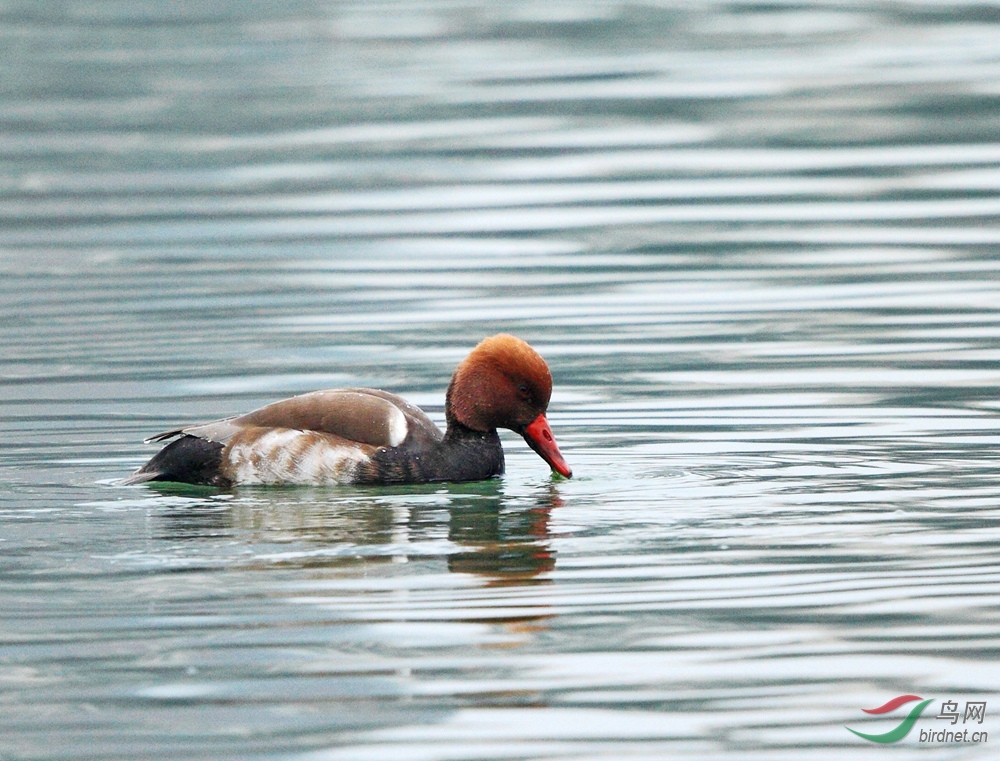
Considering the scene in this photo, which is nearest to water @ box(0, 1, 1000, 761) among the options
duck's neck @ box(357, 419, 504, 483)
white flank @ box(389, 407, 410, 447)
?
duck's neck @ box(357, 419, 504, 483)

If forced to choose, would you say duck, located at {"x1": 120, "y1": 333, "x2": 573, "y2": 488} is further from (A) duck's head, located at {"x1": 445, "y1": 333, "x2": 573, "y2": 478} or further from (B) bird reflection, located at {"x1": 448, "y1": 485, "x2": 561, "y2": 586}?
(B) bird reflection, located at {"x1": 448, "y1": 485, "x2": 561, "y2": 586}

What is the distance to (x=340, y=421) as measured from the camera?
9312 millimetres

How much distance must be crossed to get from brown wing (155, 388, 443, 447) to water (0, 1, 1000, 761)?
309 mm

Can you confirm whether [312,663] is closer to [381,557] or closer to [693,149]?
[381,557]

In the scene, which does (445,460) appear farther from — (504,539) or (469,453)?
(504,539)

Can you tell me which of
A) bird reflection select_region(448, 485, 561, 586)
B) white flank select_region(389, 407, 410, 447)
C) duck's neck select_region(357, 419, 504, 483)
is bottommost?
bird reflection select_region(448, 485, 561, 586)

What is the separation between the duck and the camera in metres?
9.26

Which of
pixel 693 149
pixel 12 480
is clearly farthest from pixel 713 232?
pixel 12 480

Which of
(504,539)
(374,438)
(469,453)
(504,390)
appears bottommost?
(504,539)

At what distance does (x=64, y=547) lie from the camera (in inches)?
310

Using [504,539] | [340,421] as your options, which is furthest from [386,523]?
[340,421]

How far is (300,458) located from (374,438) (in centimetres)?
36

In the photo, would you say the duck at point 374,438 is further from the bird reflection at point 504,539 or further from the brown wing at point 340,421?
the bird reflection at point 504,539

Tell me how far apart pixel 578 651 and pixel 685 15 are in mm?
23476
